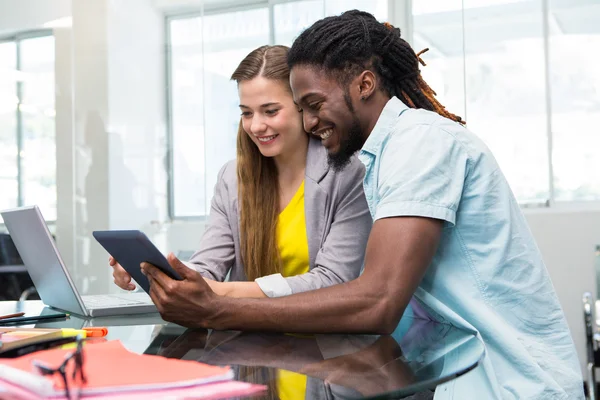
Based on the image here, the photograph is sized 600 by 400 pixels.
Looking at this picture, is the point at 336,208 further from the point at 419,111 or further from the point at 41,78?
the point at 41,78

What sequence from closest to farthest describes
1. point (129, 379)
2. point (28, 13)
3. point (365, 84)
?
point (129, 379) < point (365, 84) < point (28, 13)

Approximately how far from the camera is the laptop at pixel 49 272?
1.57m

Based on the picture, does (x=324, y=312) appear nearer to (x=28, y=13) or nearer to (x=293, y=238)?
(x=293, y=238)

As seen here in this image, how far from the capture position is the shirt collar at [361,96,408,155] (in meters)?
1.38

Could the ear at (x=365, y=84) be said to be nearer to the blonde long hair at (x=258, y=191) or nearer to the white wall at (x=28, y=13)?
the blonde long hair at (x=258, y=191)

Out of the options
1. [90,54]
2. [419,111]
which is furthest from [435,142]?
[90,54]

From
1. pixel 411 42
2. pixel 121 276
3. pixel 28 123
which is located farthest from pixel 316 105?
pixel 28 123

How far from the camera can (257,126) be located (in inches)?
79.4

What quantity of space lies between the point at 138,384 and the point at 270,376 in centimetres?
20

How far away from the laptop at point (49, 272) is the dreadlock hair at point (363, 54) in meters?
0.70

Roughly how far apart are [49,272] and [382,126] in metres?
0.89

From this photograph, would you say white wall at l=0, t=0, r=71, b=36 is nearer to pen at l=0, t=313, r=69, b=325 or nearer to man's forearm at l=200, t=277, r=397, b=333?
pen at l=0, t=313, r=69, b=325

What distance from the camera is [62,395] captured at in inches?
29.0

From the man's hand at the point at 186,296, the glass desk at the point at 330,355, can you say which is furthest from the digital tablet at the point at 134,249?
the glass desk at the point at 330,355
